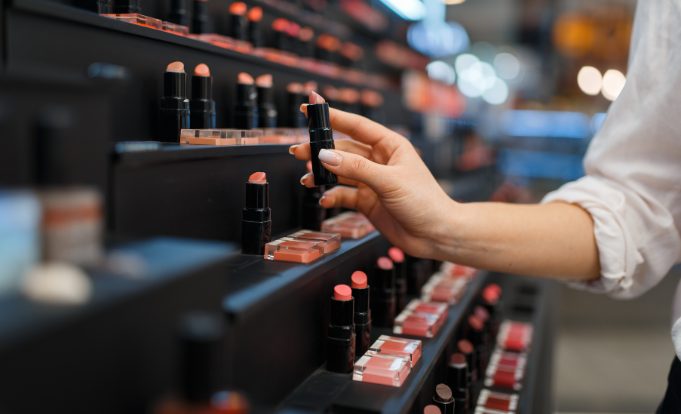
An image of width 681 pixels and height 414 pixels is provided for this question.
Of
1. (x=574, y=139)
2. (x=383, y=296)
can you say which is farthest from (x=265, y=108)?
(x=574, y=139)

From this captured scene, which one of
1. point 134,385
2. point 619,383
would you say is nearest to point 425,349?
point 134,385

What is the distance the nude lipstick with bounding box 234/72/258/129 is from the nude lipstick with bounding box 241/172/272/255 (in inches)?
6.4

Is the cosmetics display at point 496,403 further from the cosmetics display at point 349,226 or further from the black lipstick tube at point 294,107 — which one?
the black lipstick tube at point 294,107

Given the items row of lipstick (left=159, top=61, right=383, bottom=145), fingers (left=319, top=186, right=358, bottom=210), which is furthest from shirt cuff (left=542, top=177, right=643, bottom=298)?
row of lipstick (left=159, top=61, right=383, bottom=145)

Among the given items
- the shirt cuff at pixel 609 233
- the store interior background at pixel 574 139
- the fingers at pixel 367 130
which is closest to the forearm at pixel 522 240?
the shirt cuff at pixel 609 233

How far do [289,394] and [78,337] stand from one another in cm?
38

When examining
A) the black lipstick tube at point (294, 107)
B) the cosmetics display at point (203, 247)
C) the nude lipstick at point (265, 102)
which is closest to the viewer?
the cosmetics display at point (203, 247)

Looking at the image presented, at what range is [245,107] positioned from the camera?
0.92 meters

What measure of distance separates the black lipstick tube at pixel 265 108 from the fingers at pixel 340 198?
0.46ft

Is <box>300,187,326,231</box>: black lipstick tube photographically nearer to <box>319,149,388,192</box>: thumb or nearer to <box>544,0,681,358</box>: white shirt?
<box>319,149,388,192</box>: thumb

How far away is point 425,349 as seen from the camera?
2.94 ft

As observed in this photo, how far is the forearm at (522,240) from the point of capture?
907mm

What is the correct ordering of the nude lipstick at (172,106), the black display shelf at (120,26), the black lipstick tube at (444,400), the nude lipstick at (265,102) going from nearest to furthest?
the black display shelf at (120,26) < the nude lipstick at (172,106) < the black lipstick tube at (444,400) < the nude lipstick at (265,102)

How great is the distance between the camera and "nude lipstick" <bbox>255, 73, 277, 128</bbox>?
0.96 metres
